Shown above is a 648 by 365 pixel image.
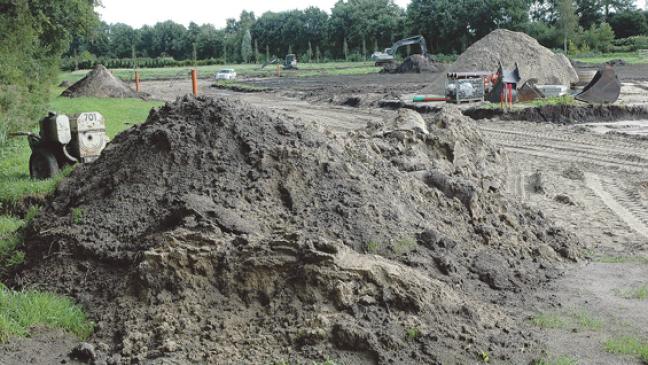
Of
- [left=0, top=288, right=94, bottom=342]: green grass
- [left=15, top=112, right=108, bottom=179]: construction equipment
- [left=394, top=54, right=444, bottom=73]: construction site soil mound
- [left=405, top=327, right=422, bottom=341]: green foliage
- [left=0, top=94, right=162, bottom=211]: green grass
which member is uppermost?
[left=394, top=54, right=444, bottom=73]: construction site soil mound

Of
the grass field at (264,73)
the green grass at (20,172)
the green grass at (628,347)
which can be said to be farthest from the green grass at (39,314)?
the grass field at (264,73)

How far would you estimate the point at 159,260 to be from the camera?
5938mm

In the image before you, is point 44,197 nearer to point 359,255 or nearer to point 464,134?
point 359,255

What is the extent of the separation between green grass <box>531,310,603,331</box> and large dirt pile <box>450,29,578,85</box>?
2485cm

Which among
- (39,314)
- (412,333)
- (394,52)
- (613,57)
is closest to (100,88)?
(394,52)

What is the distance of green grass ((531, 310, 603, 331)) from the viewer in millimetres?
6215

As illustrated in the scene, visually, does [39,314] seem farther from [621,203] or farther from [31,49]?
[31,49]

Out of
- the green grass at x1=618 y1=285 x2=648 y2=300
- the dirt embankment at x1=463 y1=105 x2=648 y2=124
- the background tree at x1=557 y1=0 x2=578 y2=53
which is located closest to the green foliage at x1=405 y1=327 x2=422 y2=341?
the green grass at x1=618 y1=285 x2=648 y2=300

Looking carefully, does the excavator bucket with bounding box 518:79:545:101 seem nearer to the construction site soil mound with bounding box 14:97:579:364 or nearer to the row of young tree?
the construction site soil mound with bounding box 14:97:579:364

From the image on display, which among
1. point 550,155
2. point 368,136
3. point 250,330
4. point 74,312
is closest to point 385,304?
point 250,330

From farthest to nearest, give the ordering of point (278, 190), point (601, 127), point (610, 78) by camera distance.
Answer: point (610, 78), point (601, 127), point (278, 190)

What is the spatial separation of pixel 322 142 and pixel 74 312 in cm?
338

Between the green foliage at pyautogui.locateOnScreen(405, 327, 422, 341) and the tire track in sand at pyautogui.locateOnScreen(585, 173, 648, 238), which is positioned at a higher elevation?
the green foliage at pyautogui.locateOnScreen(405, 327, 422, 341)

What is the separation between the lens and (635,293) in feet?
23.5
